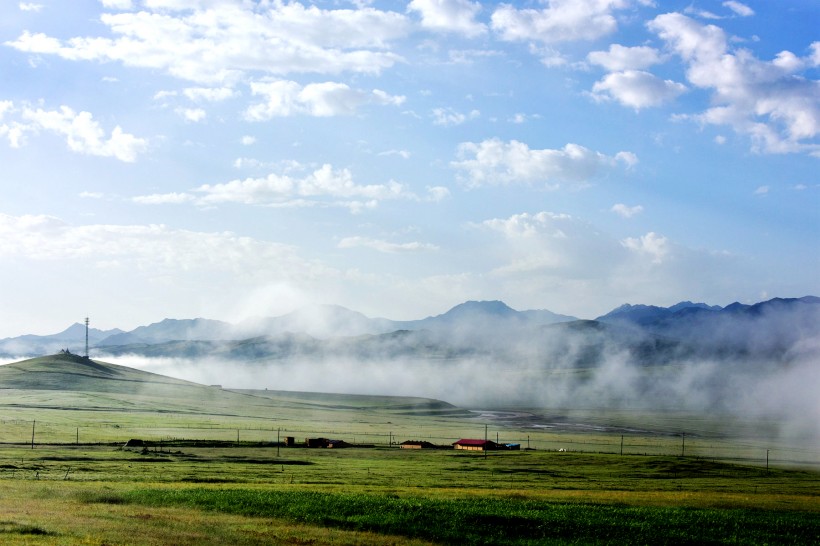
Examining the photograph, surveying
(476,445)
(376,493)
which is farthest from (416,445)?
(376,493)

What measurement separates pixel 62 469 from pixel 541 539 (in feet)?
164

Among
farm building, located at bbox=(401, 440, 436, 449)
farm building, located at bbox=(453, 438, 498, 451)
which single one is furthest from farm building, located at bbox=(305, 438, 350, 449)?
farm building, located at bbox=(453, 438, 498, 451)

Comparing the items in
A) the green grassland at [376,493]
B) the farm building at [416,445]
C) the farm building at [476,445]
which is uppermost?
the green grassland at [376,493]

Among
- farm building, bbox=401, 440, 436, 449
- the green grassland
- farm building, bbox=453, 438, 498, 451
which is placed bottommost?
farm building, bbox=401, 440, 436, 449

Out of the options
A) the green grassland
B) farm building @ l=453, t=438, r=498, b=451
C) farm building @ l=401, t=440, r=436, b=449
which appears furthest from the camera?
farm building @ l=401, t=440, r=436, b=449

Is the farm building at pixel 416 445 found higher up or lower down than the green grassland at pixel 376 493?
lower down

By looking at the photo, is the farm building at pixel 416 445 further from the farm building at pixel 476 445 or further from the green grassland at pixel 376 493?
the farm building at pixel 476 445

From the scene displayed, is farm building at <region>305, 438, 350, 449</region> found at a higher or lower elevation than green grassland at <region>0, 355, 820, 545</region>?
lower

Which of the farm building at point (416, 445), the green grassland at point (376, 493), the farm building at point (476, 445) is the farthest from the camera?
the farm building at point (416, 445)

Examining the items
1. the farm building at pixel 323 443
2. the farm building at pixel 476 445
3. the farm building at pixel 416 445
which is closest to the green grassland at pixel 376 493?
the farm building at pixel 416 445

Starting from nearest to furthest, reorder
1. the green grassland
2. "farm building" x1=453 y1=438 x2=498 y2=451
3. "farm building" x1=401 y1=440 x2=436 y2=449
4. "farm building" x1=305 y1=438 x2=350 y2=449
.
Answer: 1. the green grassland
2. "farm building" x1=305 y1=438 x2=350 y2=449
3. "farm building" x1=453 y1=438 x2=498 y2=451
4. "farm building" x1=401 y1=440 x2=436 y2=449

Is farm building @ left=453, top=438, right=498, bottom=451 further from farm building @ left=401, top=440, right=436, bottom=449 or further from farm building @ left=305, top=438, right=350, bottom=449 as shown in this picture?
farm building @ left=305, top=438, right=350, bottom=449

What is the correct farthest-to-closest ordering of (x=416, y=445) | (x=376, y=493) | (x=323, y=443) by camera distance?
(x=416, y=445), (x=323, y=443), (x=376, y=493)

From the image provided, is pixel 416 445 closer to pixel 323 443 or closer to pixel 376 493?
pixel 323 443
